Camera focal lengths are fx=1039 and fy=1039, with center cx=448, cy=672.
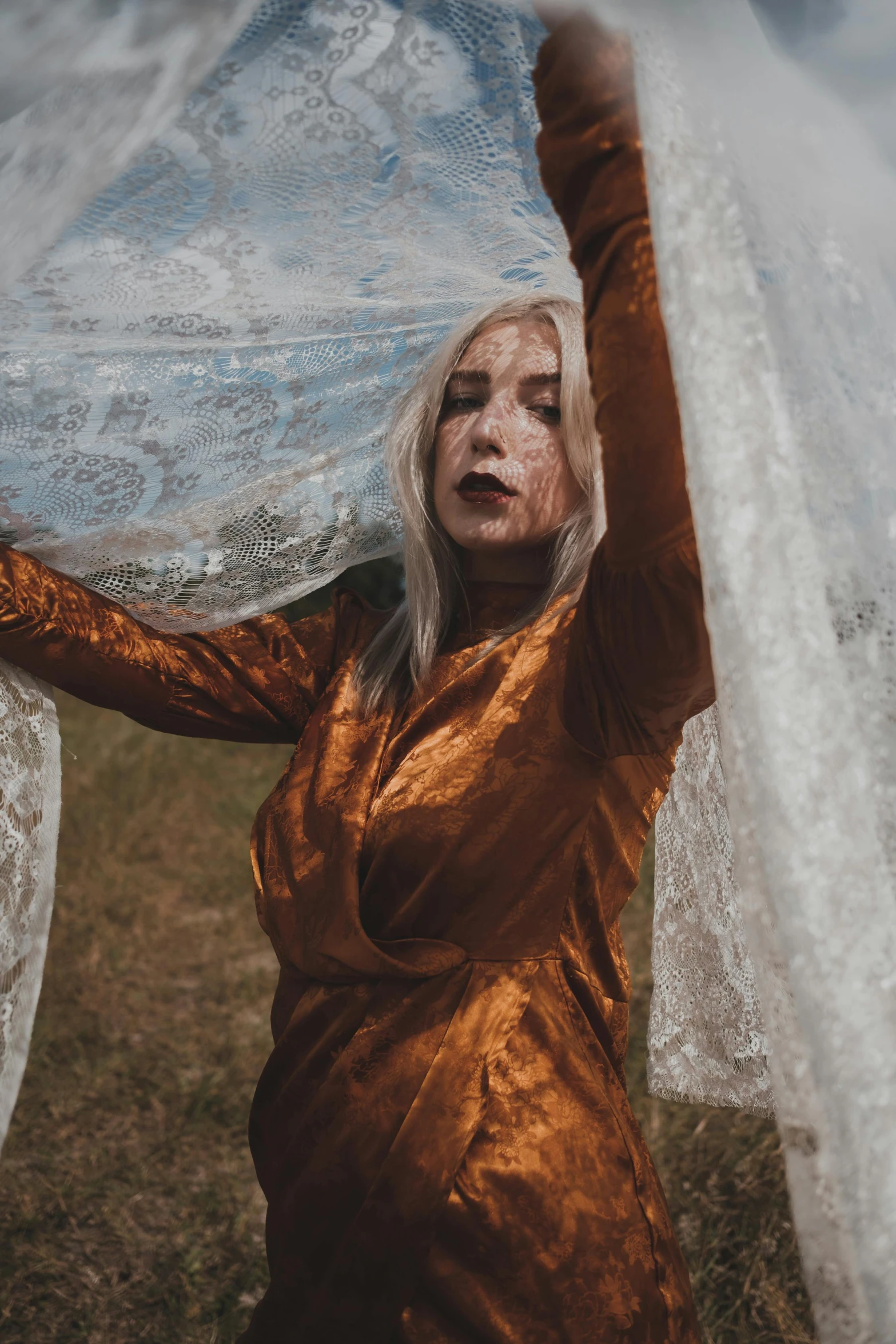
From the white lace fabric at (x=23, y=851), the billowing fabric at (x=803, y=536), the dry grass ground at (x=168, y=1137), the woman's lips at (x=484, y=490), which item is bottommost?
the dry grass ground at (x=168, y=1137)

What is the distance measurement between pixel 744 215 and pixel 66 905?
4.20 metres

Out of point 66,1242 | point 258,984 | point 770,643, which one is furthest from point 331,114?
point 258,984

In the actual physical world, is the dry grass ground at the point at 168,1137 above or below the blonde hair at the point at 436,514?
below

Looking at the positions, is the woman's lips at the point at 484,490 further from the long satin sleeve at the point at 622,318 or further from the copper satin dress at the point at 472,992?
the long satin sleeve at the point at 622,318

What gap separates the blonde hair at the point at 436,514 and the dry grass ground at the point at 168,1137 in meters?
1.77

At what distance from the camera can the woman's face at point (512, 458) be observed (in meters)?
1.17

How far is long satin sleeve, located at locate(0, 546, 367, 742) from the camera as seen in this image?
47.2 inches

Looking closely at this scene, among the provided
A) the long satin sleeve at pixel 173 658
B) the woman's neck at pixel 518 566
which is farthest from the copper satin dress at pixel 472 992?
the woman's neck at pixel 518 566

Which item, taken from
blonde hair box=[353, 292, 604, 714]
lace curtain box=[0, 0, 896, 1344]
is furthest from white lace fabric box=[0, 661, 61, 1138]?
blonde hair box=[353, 292, 604, 714]

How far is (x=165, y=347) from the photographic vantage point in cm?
125

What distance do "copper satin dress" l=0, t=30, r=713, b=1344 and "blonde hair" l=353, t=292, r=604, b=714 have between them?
0.07m

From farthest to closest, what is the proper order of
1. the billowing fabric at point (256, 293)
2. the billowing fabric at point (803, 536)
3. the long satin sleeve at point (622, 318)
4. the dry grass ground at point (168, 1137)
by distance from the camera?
the dry grass ground at point (168, 1137) → the billowing fabric at point (256, 293) → the long satin sleeve at point (622, 318) → the billowing fabric at point (803, 536)

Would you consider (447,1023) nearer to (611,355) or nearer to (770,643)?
(770,643)

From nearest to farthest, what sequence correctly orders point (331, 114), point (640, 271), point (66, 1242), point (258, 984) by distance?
point (640, 271), point (331, 114), point (66, 1242), point (258, 984)
